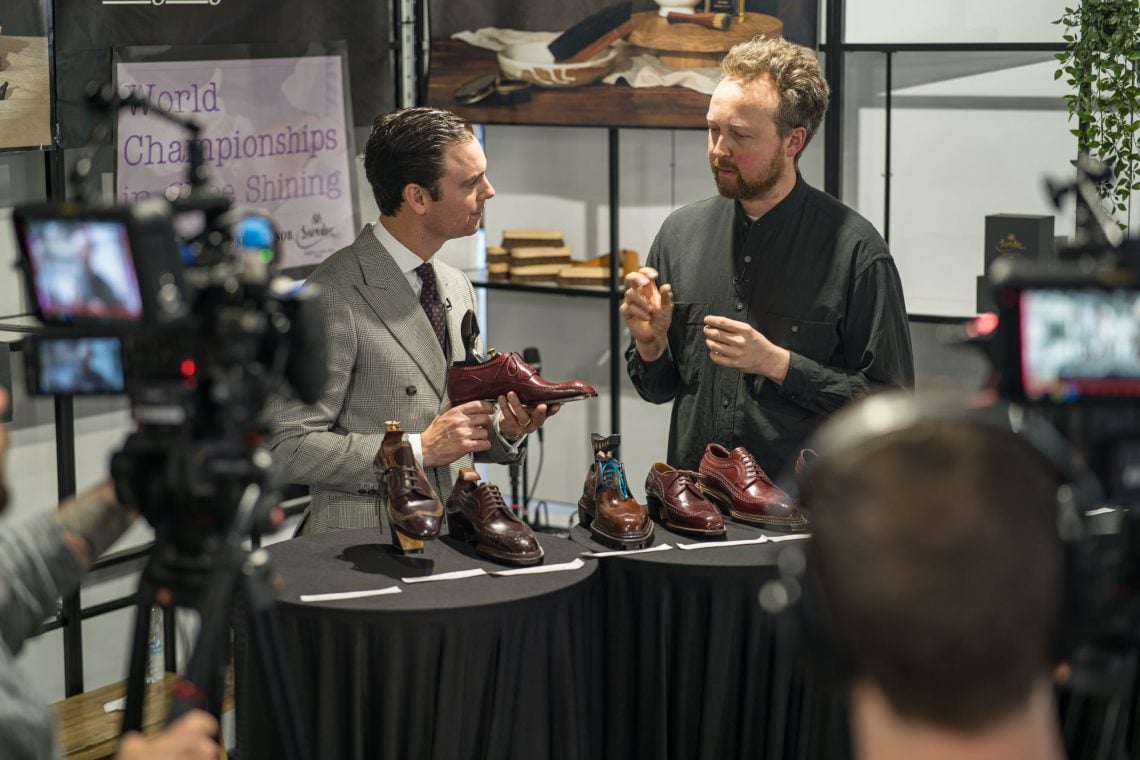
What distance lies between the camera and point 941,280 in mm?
5117

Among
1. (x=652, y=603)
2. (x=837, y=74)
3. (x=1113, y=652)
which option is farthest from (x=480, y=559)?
(x=837, y=74)

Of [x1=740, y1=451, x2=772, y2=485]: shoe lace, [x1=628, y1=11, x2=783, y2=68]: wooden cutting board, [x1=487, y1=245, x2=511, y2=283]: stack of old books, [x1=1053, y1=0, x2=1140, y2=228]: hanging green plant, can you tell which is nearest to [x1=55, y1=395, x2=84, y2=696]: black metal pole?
[x1=487, y1=245, x2=511, y2=283]: stack of old books

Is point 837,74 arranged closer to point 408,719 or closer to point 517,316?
point 517,316

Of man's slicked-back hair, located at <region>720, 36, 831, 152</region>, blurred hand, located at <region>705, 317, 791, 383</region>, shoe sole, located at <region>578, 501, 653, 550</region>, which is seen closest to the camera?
shoe sole, located at <region>578, 501, 653, 550</region>

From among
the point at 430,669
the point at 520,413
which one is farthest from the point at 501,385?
the point at 430,669

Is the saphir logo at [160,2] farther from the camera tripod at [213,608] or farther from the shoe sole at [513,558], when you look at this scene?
the camera tripod at [213,608]

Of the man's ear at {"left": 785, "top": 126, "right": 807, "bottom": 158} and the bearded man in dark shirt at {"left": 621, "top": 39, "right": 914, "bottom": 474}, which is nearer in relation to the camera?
the bearded man in dark shirt at {"left": 621, "top": 39, "right": 914, "bottom": 474}

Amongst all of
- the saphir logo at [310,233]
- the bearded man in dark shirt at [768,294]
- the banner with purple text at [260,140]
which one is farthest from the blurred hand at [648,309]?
the saphir logo at [310,233]

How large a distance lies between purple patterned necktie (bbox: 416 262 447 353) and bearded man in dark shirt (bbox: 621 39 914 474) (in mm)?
426

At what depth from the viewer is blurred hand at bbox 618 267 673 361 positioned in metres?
3.32

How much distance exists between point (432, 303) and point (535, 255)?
238cm

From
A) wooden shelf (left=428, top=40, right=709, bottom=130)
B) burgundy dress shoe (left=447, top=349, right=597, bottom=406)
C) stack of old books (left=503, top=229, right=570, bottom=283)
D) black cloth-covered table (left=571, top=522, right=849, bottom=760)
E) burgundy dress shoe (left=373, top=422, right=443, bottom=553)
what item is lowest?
black cloth-covered table (left=571, top=522, right=849, bottom=760)

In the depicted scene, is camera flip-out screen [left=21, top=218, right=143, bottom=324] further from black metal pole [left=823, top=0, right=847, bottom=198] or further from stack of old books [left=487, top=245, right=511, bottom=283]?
stack of old books [left=487, top=245, right=511, bottom=283]

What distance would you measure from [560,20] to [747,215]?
2032 millimetres
